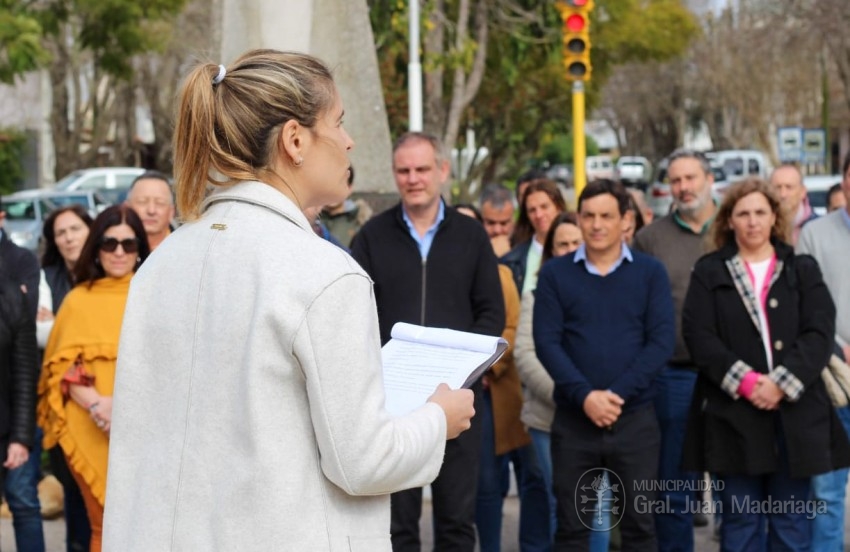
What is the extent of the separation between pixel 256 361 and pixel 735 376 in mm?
3993

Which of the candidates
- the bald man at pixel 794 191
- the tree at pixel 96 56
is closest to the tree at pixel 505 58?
the tree at pixel 96 56

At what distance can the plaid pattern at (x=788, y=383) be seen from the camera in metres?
6.18

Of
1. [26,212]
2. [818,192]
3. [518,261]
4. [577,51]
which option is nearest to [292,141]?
[518,261]

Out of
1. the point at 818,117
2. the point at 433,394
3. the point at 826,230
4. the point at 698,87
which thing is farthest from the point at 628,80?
the point at 433,394

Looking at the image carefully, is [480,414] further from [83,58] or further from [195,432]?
[83,58]

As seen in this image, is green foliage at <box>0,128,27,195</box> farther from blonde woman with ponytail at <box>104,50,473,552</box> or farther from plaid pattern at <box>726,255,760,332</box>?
blonde woman with ponytail at <box>104,50,473,552</box>

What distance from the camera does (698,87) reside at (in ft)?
217

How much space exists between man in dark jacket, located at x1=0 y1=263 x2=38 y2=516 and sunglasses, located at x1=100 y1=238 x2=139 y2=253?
0.50 m

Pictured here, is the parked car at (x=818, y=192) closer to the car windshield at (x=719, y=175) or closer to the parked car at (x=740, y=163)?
the car windshield at (x=719, y=175)

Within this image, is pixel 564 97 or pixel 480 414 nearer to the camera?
pixel 480 414

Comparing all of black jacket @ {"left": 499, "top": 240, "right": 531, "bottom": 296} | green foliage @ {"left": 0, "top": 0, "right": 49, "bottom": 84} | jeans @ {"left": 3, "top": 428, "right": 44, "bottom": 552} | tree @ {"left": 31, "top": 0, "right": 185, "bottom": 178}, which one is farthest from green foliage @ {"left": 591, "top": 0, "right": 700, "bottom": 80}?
jeans @ {"left": 3, "top": 428, "right": 44, "bottom": 552}

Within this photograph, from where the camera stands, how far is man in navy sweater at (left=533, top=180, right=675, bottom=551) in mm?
6164

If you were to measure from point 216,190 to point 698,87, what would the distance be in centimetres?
6517

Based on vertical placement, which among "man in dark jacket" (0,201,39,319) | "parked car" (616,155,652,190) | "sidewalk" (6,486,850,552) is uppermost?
"parked car" (616,155,652,190)
